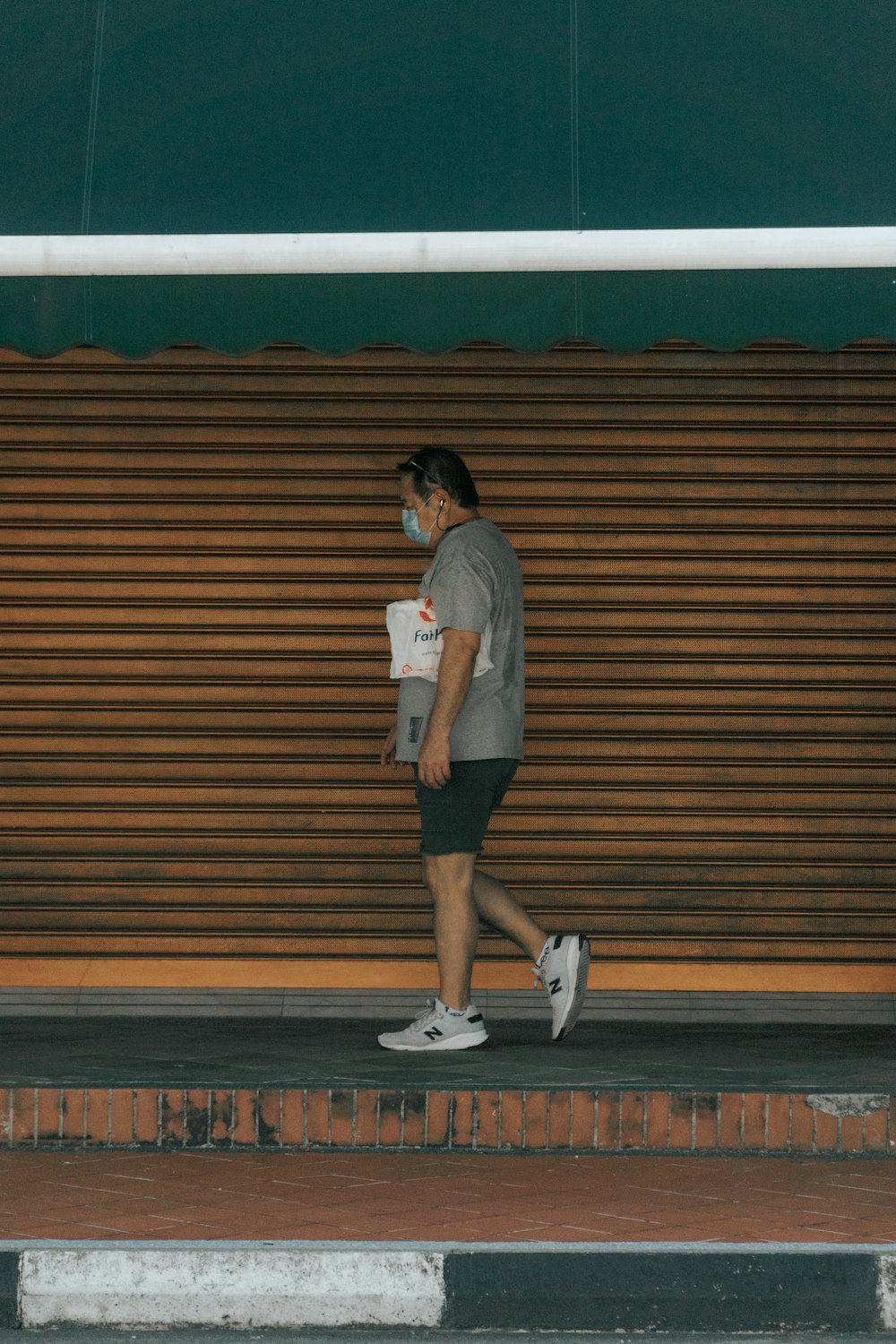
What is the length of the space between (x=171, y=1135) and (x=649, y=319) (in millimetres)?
2813

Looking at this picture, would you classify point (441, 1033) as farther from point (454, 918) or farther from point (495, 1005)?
point (495, 1005)

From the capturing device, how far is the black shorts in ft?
19.6

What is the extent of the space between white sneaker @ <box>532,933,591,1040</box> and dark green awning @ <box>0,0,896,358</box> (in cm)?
188

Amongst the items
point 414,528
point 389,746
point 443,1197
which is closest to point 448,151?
point 414,528

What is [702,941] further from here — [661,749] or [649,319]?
[649,319]

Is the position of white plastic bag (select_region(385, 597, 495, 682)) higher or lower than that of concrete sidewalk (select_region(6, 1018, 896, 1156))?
higher

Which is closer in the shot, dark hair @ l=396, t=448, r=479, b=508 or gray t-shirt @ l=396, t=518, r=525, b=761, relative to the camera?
gray t-shirt @ l=396, t=518, r=525, b=761

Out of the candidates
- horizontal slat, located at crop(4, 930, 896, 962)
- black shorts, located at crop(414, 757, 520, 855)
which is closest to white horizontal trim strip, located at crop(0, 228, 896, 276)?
black shorts, located at crop(414, 757, 520, 855)

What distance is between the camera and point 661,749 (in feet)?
24.0

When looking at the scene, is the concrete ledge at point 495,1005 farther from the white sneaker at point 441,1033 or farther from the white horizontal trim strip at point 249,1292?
the white horizontal trim strip at point 249,1292

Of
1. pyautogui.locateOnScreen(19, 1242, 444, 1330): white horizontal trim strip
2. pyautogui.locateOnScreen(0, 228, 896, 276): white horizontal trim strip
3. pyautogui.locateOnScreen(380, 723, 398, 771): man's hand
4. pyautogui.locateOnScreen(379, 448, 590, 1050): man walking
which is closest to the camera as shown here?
pyautogui.locateOnScreen(19, 1242, 444, 1330): white horizontal trim strip

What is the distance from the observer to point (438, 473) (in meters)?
6.09

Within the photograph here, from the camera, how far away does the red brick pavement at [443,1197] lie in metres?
4.38

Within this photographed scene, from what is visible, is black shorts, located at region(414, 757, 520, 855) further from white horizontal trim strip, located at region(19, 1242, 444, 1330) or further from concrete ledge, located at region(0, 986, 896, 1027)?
white horizontal trim strip, located at region(19, 1242, 444, 1330)
